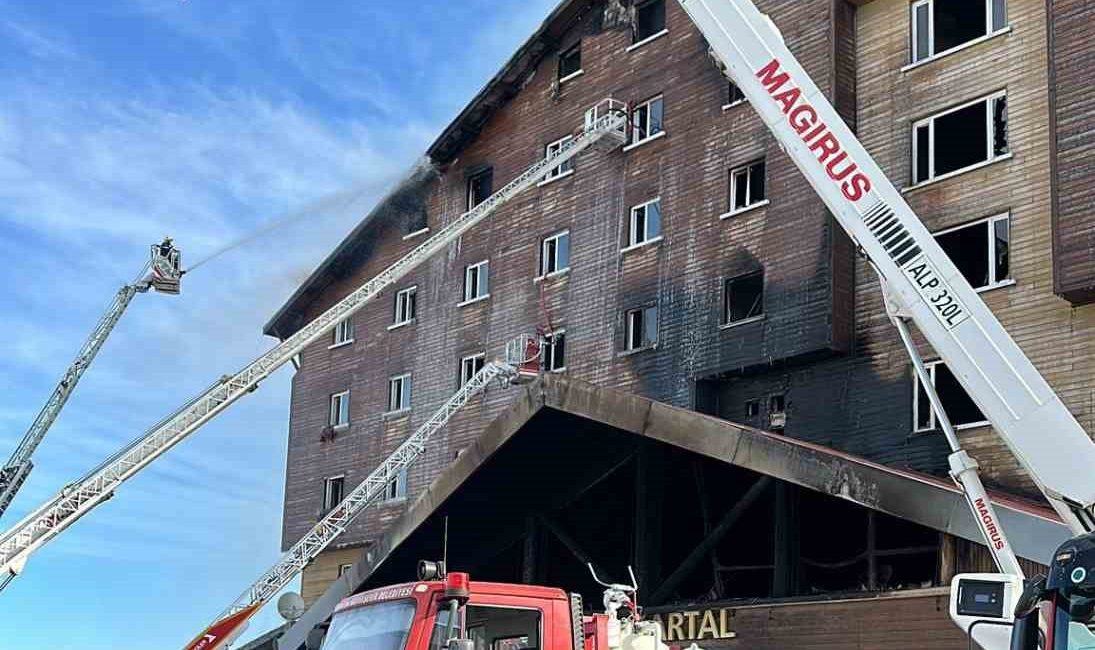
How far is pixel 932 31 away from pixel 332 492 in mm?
22780

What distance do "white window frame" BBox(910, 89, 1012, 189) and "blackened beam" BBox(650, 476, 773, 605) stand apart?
885 cm

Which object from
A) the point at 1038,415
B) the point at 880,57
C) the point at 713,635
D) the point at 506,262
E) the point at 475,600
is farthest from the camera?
the point at 506,262

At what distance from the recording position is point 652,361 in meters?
32.3

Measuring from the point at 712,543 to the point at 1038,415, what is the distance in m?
8.64

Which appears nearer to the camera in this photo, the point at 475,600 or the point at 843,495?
the point at 475,600

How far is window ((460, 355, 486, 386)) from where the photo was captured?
125 ft

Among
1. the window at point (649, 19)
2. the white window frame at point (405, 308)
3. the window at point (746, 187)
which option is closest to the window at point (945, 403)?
the window at point (746, 187)

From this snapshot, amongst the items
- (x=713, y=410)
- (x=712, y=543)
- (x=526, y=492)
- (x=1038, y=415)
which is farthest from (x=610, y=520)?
(x=1038, y=415)

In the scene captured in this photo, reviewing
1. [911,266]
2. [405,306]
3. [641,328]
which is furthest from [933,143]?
[405,306]

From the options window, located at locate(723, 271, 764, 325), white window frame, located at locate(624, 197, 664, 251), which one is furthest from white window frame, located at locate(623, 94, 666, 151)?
window, located at locate(723, 271, 764, 325)

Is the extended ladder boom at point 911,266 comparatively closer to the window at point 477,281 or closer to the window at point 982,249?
the window at point 982,249

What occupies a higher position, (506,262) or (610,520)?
(506,262)

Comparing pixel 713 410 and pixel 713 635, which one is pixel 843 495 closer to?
pixel 713 635

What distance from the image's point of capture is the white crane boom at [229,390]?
105 feet
